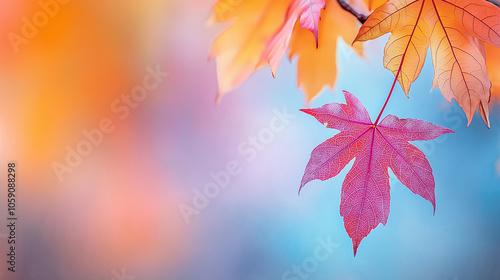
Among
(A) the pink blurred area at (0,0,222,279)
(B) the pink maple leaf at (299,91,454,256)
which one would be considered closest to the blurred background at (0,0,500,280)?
(A) the pink blurred area at (0,0,222,279)

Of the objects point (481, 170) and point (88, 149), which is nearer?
point (88, 149)

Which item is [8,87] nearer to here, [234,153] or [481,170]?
[234,153]

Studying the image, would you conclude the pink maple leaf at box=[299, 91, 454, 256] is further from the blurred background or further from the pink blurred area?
the pink blurred area

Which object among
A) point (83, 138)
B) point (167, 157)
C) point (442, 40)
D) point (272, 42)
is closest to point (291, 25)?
point (272, 42)

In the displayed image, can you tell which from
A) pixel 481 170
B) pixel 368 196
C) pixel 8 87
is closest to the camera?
pixel 368 196

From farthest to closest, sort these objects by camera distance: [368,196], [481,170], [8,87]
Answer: [481,170] < [8,87] < [368,196]

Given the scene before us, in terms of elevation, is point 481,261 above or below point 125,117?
below

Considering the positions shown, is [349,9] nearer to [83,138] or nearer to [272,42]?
[272,42]

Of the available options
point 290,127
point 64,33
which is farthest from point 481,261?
point 64,33
